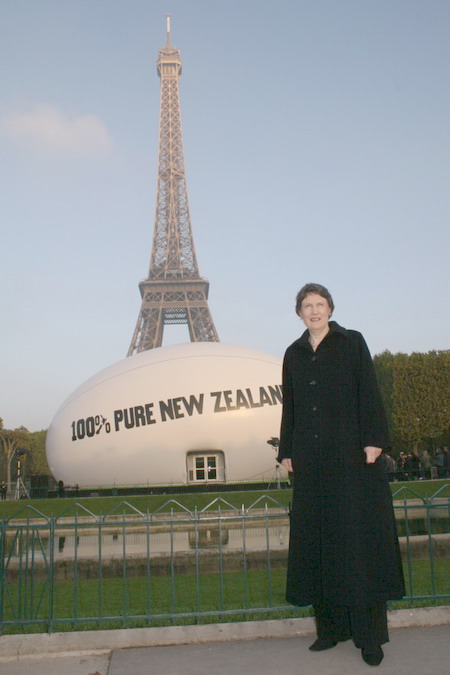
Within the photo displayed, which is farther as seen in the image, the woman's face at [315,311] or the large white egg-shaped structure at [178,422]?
the large white egg-shaped structure at [178,422]

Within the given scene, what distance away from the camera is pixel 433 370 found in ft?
137

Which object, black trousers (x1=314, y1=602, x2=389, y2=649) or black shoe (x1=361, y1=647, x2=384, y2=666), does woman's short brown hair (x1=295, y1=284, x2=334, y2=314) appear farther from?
black shoe (x1=361, y1=647, x2=384, y2=666)

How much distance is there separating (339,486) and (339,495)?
0.19 ft

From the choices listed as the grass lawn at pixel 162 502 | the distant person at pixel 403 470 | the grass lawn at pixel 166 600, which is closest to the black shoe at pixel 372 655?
the grass lawn at pixel 166 600

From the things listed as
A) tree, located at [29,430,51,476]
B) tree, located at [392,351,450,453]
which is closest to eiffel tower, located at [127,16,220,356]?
tree, located at [29,430,51,476]

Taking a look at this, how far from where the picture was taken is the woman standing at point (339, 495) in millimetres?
3955

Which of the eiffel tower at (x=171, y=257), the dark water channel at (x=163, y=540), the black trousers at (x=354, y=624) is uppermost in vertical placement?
the eiffel tower at (x=171, y=257)

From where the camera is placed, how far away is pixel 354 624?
3963mm

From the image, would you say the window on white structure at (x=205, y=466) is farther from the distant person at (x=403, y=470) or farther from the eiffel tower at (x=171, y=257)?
the eiffel tower at (x=171, y=257)

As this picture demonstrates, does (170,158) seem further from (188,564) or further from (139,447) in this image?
(188,564)

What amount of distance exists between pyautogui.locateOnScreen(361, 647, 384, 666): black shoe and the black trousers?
0.02 metres

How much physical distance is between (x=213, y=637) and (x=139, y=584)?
154 inches

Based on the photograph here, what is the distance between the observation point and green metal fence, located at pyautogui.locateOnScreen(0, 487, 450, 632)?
195 inches

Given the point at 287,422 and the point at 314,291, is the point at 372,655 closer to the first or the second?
the point at 287,422
